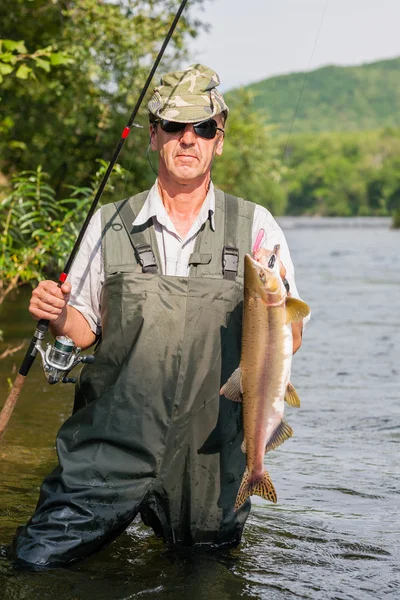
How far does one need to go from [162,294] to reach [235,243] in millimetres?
381

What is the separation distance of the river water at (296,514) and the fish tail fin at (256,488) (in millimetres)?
515

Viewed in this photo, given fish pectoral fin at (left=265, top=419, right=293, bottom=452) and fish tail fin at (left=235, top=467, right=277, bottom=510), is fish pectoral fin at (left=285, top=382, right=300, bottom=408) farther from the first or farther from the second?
fish tail fin at (left=235, top=467, right=277, bottom=510)

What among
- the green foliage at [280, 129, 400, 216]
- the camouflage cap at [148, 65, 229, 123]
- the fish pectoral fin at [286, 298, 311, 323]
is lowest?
the fish pectoral fin at [286, 298, 311, 323]

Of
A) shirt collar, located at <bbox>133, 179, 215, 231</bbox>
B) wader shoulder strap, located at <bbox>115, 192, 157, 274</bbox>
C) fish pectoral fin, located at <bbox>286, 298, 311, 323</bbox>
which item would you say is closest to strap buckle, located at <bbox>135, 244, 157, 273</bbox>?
wader shoulder strap, located at <bbox>115, 192, 157, 274</bbox>

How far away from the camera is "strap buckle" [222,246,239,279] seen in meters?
4.18

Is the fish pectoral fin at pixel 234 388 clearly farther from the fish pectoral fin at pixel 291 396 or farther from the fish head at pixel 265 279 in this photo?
the fish head at pixel 265 279

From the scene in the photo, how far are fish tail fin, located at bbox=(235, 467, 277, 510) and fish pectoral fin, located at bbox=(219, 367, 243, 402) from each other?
12.1 inches

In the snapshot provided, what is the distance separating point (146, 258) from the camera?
13.7 ft

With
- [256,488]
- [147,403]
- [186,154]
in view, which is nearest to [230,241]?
[186,154]

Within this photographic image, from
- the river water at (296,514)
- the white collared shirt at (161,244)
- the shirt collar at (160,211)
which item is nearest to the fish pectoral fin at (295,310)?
the white collared shirt at (161,244)

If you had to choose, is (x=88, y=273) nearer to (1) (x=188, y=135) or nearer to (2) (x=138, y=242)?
(2) (x=138, y=242)

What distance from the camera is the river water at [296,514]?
14.4ft

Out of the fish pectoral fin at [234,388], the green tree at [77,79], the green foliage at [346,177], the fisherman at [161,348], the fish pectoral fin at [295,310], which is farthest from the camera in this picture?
the green foliage at [346,177]

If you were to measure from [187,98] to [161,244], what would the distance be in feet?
2.00
